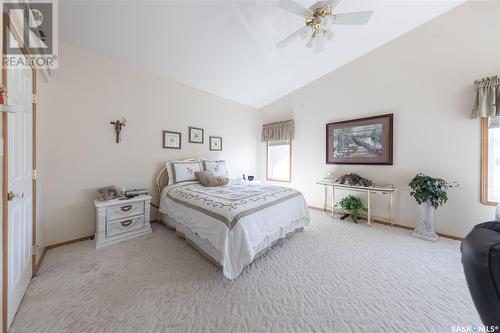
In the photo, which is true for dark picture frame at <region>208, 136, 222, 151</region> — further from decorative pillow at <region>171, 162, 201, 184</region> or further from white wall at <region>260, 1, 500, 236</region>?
white wall at <region>260, 1, 500, 236</region>

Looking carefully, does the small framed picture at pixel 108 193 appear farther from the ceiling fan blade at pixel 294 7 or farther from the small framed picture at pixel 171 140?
the ceiling fan blade at pixel 294 7

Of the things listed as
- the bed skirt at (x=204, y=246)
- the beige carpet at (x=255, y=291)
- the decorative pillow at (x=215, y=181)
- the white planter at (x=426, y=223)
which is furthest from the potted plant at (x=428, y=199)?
the decorative pillow at (x=215, y=181)

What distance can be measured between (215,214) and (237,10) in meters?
2.60

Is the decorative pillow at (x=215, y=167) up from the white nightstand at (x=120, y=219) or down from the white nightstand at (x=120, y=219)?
up

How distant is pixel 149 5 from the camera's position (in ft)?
6.98

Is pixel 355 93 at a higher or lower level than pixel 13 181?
higher

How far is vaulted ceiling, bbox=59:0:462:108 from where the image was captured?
7.25 ft

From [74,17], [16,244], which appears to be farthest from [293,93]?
[16,244]

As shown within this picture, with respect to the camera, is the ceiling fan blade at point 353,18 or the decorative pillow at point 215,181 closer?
the ceiling fan blade at point 353,18

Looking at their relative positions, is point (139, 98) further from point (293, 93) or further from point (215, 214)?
point (293, 93)

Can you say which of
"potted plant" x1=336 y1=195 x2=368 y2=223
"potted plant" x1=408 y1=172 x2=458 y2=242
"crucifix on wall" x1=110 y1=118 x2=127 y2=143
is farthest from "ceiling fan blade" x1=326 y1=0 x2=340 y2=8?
"crucifix on wall" x1=110 y1=118 x2=127 y2=143

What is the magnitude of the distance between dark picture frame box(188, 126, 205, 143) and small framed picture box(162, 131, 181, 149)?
268 millimetres

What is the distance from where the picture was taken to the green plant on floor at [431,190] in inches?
101

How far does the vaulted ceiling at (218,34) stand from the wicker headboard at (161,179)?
1.81m
